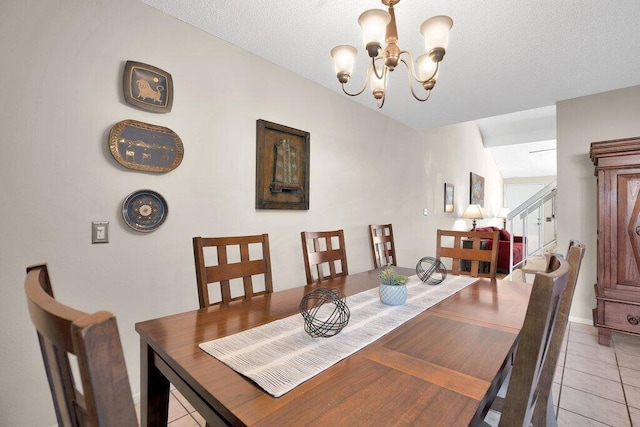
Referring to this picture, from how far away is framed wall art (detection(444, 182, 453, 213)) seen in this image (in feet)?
16.9

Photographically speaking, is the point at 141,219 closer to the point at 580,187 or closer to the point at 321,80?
the point at 321,80

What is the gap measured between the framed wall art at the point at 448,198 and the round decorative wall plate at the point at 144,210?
456 cm

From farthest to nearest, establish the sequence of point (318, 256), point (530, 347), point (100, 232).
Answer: point (318, 256) → point (100, 232) → point (530, 347)

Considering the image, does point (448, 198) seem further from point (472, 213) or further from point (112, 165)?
point (112, 165)

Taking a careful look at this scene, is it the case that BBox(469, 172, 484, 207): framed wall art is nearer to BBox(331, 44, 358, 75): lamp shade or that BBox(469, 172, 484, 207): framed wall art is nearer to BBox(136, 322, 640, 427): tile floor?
BBox(136, 322, 640, 427): tile floor

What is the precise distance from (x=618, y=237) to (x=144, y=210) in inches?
139

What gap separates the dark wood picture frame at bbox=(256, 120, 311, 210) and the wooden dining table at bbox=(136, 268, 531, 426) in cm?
120

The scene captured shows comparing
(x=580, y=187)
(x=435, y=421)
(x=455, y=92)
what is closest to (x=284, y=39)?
(x=455, y=92)

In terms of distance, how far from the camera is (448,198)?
17.2ft

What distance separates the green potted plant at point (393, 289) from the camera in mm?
1287

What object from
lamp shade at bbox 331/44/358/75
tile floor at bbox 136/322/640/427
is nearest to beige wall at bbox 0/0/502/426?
tile floor at bbox 136/322/640/427

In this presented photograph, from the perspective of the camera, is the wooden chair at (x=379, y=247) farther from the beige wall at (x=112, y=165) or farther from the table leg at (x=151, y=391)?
the table leg at (x=151, y=391)

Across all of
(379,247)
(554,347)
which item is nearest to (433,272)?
(379,247)

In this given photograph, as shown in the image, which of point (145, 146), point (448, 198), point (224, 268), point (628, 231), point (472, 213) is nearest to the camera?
point (224, 268)
